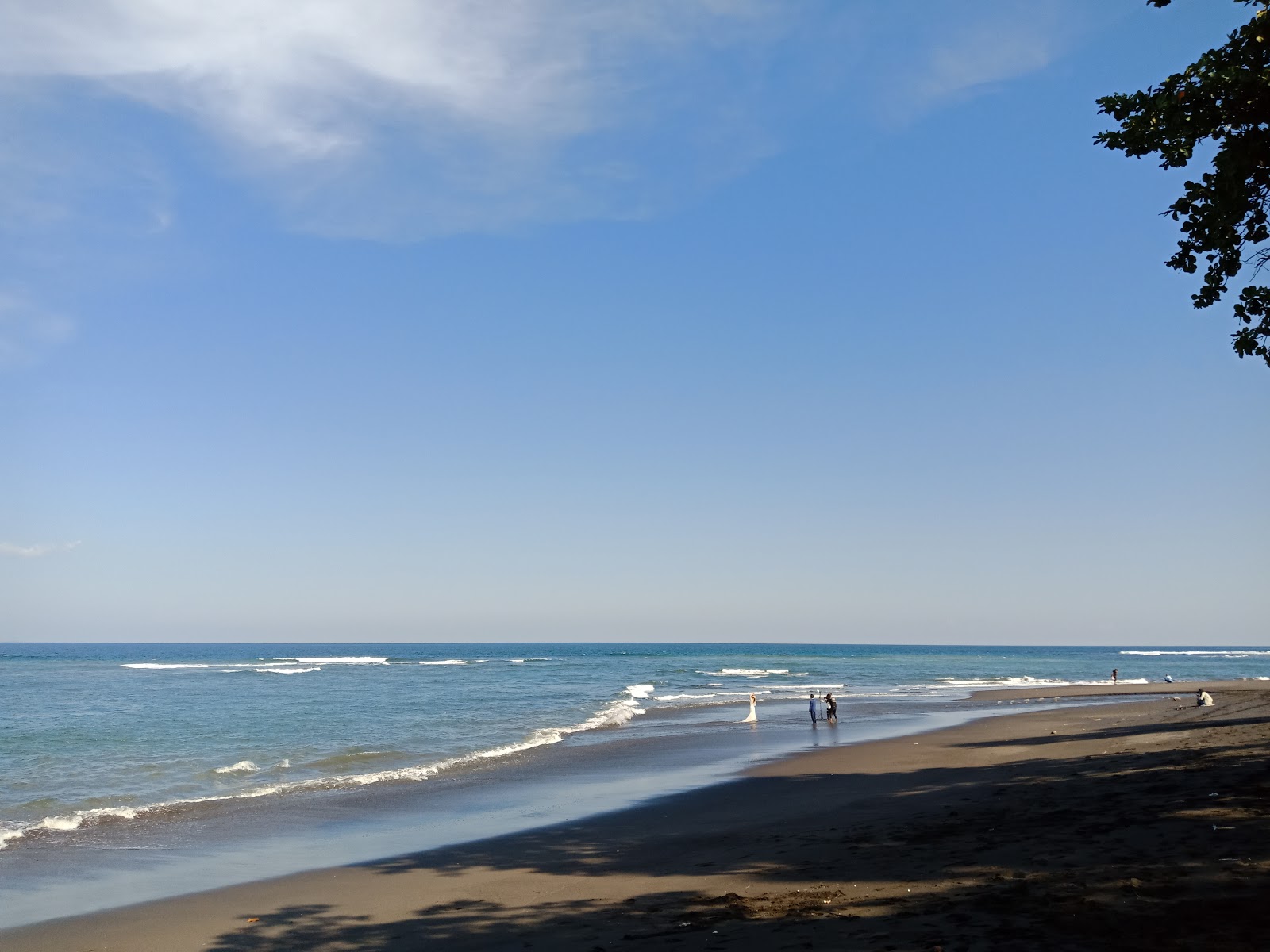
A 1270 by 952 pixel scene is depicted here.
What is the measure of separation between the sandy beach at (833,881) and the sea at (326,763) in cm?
141

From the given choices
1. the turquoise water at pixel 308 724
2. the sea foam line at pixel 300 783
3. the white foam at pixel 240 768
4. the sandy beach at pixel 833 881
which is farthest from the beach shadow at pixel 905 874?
the white foam at pixel 240 768

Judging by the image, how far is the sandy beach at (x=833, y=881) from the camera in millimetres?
7367

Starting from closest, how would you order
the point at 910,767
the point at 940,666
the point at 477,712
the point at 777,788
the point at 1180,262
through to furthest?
the point at 1180,262, the point at 777,788, the point at 910,767, the point at 477,712, the point at 940,666

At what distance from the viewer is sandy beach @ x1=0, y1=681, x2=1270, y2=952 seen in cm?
737

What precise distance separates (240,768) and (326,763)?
2.03 meters

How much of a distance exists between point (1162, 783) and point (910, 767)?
7307 mm

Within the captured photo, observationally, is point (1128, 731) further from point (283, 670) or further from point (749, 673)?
point (283, 670)

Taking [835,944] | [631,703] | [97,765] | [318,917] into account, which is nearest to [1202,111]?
[835,944]

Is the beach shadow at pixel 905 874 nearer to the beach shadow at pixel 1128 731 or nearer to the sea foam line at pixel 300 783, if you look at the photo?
the beach shadow at pixel 1128 731

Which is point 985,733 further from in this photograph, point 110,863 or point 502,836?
point 110,863

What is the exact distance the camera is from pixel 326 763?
900 inches

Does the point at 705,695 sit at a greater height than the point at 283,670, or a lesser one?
lesser

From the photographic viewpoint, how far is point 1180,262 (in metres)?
9.54

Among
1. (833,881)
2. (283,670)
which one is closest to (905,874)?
(833,881)
